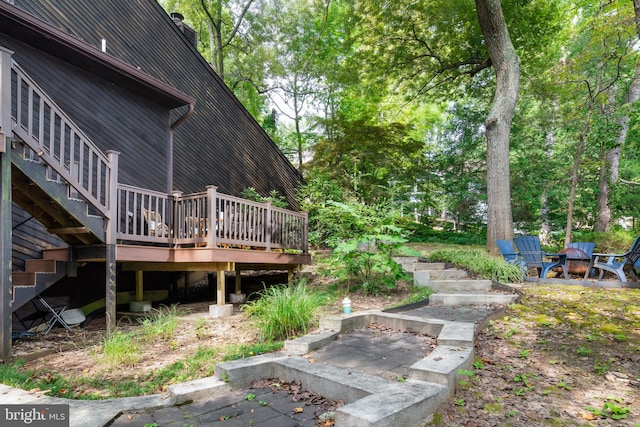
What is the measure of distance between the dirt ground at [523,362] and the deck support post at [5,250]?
30cm

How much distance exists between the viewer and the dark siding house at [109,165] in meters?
4.31

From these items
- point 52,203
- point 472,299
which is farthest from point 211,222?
point 472,299

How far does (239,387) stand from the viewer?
2926 millimetres

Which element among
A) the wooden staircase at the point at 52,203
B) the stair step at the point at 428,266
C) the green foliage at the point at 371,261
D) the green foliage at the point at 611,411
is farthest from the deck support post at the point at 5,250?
the stair step at the point at 428,266

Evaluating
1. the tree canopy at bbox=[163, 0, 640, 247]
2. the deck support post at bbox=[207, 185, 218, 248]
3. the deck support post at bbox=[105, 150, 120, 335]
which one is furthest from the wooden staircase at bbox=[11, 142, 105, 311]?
the tree canopy at bbox=[163, 0, 640, 247]

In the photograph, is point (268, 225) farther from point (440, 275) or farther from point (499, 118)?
point (499, 118)

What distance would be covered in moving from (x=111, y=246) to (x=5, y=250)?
1.16 m

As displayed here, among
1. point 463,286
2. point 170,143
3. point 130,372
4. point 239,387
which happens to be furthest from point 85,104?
point 463,286

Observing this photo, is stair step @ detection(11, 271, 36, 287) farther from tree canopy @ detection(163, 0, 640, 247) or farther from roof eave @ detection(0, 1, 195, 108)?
tree canopy @ detection(163, 0, 640, 247)

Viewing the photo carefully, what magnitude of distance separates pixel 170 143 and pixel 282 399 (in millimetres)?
6761

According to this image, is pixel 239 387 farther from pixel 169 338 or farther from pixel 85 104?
pixel 85 104

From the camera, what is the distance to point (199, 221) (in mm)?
5742

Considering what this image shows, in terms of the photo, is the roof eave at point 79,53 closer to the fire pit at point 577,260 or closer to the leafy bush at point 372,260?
the leafy bush at point 372,260

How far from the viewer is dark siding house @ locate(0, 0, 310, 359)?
431 centimetres
